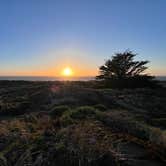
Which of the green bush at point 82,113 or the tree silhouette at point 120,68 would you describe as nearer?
the green bush at point 82,113

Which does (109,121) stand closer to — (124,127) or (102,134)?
(124,127)

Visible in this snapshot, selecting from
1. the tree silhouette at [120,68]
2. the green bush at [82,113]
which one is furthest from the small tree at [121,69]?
the green bush at [82,113]

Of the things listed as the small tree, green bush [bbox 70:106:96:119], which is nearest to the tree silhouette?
the small tree

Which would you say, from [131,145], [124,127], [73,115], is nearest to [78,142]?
[131,145]

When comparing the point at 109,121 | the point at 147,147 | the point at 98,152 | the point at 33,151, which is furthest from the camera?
the point at 109,121

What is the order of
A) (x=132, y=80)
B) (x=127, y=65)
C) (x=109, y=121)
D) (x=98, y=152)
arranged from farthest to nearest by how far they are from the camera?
1. (x=127, y=65)
2. (x=132, y=80)
3. (x=109, y=121)
4. (x=98, y=152)

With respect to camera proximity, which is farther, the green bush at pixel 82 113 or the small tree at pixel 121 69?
the small tree at pixel 121 69

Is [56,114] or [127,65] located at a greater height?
[127,65]

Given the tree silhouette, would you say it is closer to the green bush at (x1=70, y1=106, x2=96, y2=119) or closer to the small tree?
the small tree

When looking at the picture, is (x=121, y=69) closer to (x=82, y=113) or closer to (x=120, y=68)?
(x=120, y=68)

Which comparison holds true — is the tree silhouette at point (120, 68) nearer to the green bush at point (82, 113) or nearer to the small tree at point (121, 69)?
the small tree at point (121, 69)

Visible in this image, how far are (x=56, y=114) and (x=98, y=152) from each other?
5210mm

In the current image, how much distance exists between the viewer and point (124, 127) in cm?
708

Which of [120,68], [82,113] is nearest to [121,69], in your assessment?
[120,68]
